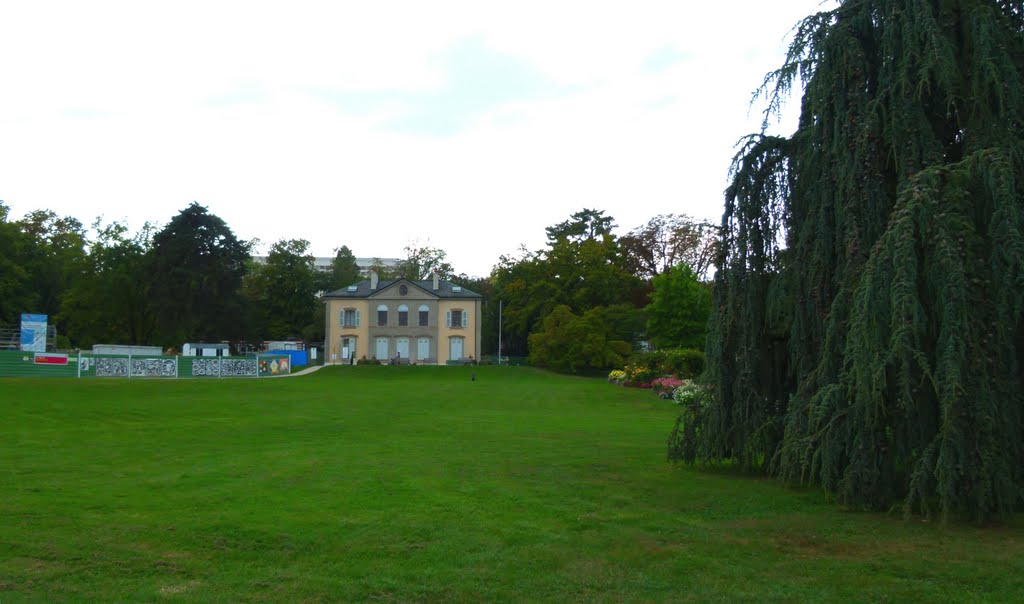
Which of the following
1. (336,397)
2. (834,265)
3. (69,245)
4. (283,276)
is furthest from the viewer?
(283,276)

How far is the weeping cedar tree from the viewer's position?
828 centimetres

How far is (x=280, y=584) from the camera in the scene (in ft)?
21.3

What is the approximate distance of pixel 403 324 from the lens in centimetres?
6781

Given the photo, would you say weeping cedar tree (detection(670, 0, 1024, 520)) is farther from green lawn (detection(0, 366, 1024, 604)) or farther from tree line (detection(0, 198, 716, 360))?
tree line (detection(0, 198, 716, 360))

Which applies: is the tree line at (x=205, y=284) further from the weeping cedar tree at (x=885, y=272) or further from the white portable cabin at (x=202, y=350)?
the weeping cedar tree at (x=885, y=272)

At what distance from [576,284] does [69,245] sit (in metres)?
43.7

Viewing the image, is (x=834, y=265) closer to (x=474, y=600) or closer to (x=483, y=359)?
(x=474, y=600)

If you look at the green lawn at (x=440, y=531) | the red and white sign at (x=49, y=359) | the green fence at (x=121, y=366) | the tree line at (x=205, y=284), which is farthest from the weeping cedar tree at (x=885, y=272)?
the tree line at (x=205, y=284)

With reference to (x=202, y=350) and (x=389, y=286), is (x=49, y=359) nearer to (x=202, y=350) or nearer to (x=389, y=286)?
(x=202, y=350)

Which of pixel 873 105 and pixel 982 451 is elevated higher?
pixel 873 105

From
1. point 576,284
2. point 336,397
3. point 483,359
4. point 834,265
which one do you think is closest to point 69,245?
point 483,359

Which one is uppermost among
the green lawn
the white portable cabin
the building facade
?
the building facade

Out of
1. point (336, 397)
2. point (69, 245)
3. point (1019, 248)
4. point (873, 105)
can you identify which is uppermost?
point (69, 245)

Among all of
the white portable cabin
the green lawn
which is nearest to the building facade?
the white portable cabin
